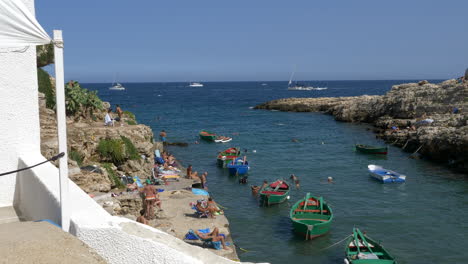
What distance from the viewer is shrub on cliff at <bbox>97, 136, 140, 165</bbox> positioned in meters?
22.6

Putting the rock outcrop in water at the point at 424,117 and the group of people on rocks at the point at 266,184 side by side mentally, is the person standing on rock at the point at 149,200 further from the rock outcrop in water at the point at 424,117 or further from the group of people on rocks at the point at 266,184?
the rock outcrop in water at the point at 424,117

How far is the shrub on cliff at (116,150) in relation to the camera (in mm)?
22609

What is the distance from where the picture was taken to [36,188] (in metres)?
6.38

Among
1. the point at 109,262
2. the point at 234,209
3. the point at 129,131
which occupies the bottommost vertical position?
the point at 234,209

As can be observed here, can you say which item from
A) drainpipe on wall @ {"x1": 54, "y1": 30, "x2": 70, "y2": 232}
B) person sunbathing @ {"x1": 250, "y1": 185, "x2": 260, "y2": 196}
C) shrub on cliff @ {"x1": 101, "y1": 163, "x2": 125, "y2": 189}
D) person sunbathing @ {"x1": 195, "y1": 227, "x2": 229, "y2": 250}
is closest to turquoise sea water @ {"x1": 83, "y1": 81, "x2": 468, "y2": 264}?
person sunbathing @ {"x1": 250, "y1": 185, "x2": 260, "y2": 196}

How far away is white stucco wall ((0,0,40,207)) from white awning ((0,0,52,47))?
295 centimetres

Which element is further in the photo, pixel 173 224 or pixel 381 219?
pixel 381 219

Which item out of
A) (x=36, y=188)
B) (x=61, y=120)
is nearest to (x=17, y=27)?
Answer: (x=61, y=120)

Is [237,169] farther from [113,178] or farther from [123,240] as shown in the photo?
[123,240]

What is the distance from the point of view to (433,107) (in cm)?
5066

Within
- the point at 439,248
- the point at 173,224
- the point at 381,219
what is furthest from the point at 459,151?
the point at 173,224

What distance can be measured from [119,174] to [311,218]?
35.6ft

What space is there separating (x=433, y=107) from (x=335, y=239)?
3846cm

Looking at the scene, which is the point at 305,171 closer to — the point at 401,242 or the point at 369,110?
the point at 401,242
